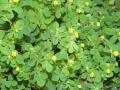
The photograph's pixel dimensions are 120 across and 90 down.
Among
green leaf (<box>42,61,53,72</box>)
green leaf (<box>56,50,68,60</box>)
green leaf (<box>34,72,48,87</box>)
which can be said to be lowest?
green leaf (<box>34,72,48,87</box>)

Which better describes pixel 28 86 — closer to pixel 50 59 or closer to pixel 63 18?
pixel 50 59

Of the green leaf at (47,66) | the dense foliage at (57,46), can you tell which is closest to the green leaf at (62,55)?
the dense foliage at (57,46)

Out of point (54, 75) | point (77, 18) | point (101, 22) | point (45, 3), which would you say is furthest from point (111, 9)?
point (54, 75)

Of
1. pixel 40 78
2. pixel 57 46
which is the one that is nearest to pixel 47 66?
pixel 40 78

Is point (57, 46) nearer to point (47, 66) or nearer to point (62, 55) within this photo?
point (62, 55)

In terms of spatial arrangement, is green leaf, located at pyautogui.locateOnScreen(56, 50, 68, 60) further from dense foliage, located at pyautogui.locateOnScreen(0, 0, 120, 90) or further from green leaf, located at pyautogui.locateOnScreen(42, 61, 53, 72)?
green leaf, located at pyautogui.locateOnScreen(42, 61, 53, 72)

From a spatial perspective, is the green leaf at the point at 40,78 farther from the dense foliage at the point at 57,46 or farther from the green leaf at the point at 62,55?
the green leaf at the point at 62,55

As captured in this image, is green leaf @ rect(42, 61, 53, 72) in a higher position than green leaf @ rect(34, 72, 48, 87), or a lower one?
higher

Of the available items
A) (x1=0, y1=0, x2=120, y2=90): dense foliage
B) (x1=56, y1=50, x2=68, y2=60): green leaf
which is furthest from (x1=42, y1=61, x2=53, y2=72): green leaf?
(x1=56, y1=50, x2=68, y2=60): green leaf
